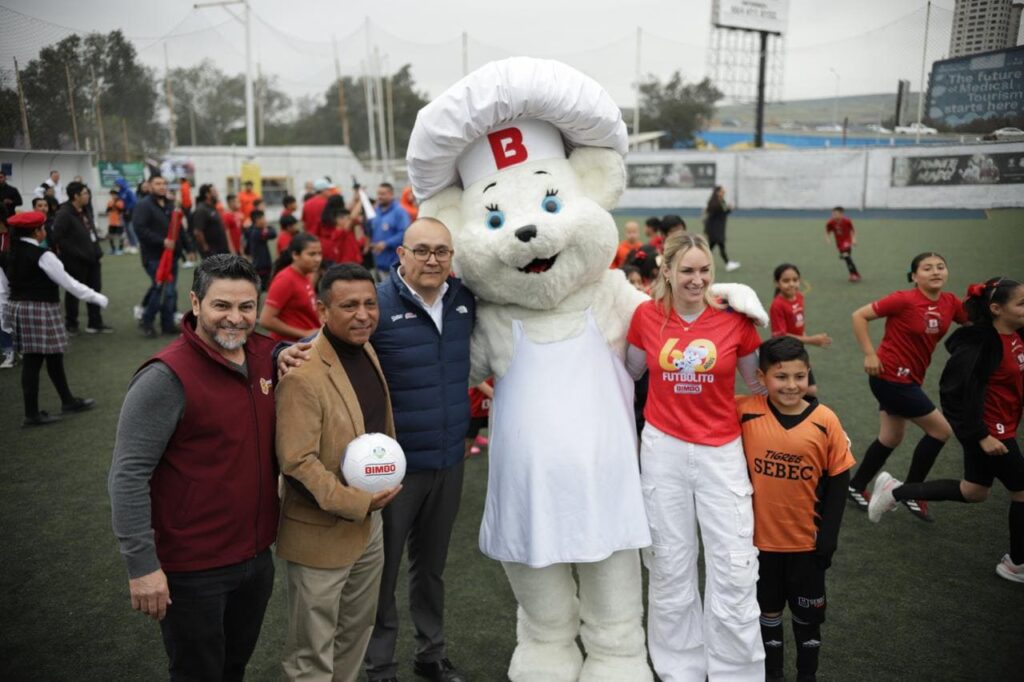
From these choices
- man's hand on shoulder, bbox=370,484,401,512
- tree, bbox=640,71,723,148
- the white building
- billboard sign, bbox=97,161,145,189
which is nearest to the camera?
man's hand on shoulder, bbox=370,484,401,512

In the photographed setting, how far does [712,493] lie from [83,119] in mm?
5515

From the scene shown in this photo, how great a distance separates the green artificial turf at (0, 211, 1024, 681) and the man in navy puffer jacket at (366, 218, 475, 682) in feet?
0.99

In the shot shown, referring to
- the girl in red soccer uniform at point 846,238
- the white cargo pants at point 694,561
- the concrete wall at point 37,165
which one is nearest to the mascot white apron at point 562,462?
the white cargo pants at point 694,561

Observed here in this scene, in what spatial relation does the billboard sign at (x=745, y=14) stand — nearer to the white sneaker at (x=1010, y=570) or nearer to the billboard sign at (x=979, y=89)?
the billboard sign at (x=979, y=89)

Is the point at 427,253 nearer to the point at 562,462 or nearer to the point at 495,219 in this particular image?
the point at 495,219

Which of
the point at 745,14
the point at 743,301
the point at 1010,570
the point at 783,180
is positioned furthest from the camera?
the point at 745,14

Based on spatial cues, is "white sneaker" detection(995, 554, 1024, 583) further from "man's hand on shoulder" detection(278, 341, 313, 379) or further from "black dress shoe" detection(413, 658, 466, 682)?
"man's hand on shoulder" detection(278, 341, 313, 379)

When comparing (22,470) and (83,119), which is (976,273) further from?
(22,470)

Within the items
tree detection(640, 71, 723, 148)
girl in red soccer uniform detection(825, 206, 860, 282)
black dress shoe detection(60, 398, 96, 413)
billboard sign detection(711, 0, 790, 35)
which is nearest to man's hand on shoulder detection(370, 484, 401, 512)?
black dress shoe detection(60, 398, 96, 413)

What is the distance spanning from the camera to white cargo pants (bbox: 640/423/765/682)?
2.91 m

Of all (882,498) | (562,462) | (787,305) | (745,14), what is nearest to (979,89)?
(787,305)

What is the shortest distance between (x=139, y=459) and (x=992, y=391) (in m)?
3.96

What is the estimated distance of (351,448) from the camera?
2520 millimetres

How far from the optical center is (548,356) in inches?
123
